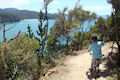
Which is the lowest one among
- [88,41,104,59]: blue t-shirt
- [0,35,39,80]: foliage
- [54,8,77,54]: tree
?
[0,35,39,80]: foliage

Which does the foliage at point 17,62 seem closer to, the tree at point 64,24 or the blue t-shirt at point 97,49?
the blue t-shirt at point 97,49

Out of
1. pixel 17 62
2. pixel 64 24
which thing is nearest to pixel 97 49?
pixel 17 62

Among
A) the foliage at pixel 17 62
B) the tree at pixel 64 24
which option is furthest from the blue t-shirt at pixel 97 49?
the tree at pixel 64 24

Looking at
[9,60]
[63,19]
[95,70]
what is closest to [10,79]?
[9,60]

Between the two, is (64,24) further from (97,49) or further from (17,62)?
(97,49)

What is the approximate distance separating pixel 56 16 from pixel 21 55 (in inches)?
376

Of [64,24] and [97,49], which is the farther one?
[64,24]

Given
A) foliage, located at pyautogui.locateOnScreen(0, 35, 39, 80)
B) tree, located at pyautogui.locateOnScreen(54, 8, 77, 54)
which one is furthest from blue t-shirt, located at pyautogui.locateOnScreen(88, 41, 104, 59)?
tree, located at pyautogui.locateOnScreen(54, 8, 77, 54)

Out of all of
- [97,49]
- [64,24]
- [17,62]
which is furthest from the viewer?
[64,24]

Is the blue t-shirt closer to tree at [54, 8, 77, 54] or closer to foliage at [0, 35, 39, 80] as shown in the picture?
foliage at [0, 35, 39, 80]

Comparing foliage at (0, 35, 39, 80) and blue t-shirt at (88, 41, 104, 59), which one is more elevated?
blue t-shirt at (88, 41, 104, 59)

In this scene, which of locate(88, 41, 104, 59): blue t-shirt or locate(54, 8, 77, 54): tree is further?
locate(54, 8, 77, 54): tree

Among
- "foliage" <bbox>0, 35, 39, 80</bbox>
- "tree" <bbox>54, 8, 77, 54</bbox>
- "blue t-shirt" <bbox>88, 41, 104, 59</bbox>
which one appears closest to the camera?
"blue t-shirt" <bbox>88, 41, 104, 59</bbox>

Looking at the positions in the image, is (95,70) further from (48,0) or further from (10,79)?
(48,0)
